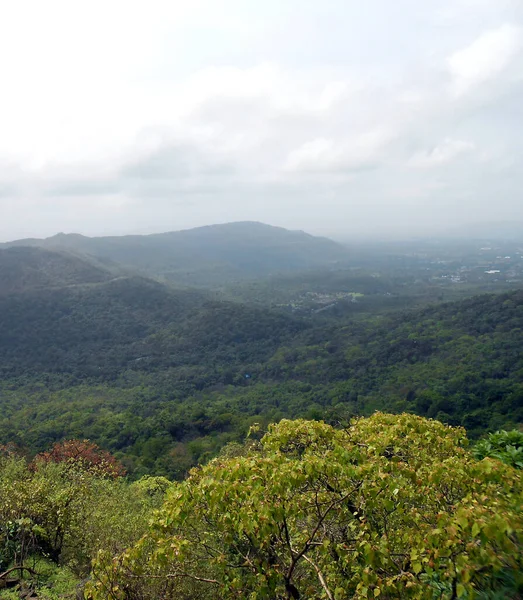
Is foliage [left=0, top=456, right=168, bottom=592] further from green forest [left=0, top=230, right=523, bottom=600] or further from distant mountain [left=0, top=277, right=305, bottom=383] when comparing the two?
distant mountain [left=0, top=277, right=305, bottom=383]

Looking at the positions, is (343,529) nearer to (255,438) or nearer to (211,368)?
(255,438)

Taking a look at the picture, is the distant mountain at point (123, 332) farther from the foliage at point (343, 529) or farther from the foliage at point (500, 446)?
the foliage at point (343, 529)

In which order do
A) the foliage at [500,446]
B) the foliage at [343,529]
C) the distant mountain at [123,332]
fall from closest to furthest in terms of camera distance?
the foliage at [343,529], the foliage at [500,446], the distant mountain at [123,332]

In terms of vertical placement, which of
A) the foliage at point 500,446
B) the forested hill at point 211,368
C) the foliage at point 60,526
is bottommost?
the forested hill at point 211,368

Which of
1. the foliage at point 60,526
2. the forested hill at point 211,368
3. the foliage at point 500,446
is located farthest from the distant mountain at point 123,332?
the foliage at point 500,446

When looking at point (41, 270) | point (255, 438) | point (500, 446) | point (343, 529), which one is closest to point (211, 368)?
point (255, 438)

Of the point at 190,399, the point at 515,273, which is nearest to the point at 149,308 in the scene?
the point at 190,399
